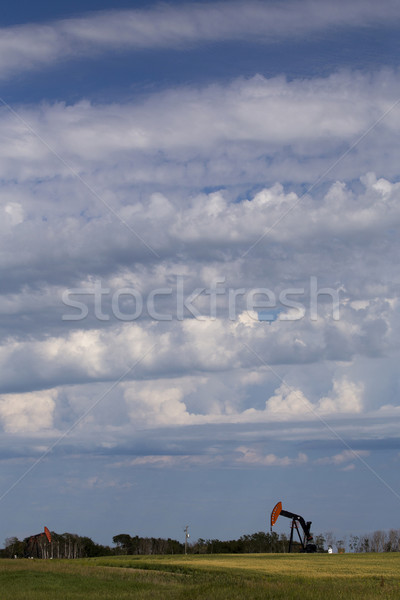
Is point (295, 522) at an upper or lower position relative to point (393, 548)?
upper

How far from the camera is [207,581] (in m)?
63.6

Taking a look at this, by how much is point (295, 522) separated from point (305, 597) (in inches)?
3212

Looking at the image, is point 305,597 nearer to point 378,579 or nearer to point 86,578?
point 378,579

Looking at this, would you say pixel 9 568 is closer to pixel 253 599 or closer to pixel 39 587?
pixel 39 587

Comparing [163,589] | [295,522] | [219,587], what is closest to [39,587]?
[163,589]

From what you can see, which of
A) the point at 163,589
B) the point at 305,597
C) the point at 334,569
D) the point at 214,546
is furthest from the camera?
the point at 214,546

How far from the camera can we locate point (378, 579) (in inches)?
2443

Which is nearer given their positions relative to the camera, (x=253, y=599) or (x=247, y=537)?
(x=253, y=599)

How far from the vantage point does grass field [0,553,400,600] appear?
49281 mm

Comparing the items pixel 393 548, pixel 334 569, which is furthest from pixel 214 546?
pixel 334 569

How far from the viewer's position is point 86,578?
6581 cm

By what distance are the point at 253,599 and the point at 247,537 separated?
531 feet

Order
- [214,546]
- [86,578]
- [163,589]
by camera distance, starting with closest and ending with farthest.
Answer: [163,589] → [86,578] → [214,546]

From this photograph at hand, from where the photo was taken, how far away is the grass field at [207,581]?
1940 inches
